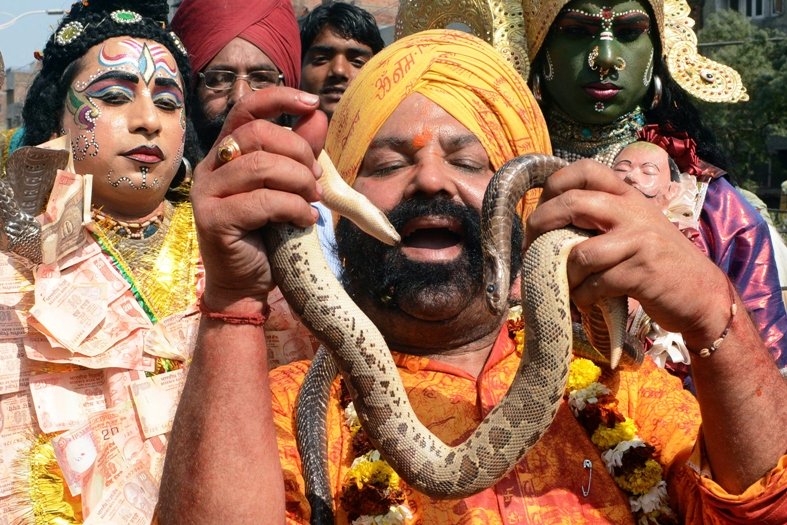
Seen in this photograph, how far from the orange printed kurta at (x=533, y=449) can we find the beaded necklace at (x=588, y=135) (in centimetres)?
219

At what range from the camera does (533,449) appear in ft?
9.96

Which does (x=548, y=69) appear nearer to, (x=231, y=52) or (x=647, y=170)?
(x=647, y=170)

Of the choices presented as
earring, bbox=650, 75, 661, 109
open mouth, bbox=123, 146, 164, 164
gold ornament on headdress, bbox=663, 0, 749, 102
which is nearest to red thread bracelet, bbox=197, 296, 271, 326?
open mouth, bbox=123, 146, 164, 164

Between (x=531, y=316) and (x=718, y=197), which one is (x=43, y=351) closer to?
(x=531, y=316)

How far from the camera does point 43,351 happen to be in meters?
3.71

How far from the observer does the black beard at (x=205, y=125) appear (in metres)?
5.64

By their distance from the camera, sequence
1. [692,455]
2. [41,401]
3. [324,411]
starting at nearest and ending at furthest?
[692,455], [324,411], [41,401]

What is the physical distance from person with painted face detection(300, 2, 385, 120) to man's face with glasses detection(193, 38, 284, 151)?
64 centimetres

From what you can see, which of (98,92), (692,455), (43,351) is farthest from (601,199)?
(98,92)

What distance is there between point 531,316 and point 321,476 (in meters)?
0.77

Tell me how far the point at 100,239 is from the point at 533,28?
8.28 ft

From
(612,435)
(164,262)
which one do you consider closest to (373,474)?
(612,435)

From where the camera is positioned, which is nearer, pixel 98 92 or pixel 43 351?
pixel 43 351

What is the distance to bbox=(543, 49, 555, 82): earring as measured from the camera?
542 centimetres
